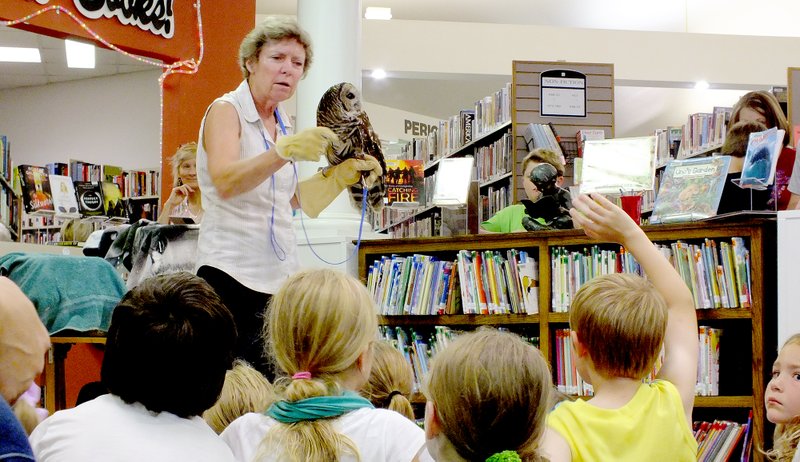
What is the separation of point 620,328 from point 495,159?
18.7 ft

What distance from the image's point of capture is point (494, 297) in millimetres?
4035

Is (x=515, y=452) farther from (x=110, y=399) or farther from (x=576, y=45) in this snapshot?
→ (x=576, y=45)

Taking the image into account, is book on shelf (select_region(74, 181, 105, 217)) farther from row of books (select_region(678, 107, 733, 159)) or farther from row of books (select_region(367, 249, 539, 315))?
row of books (select_region(678, 107, 733, 159))

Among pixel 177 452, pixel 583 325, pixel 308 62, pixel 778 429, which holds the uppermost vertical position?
pixel 308 62

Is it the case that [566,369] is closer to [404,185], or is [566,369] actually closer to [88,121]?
[404,185]

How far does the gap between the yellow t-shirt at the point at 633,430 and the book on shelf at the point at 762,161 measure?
174 centimetres

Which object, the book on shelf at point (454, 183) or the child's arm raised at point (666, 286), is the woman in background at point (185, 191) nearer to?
the book on shelf at point (454, 183)

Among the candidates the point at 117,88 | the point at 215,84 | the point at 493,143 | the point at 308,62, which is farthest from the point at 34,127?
the point at 308,62

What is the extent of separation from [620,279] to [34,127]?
10.3 meters

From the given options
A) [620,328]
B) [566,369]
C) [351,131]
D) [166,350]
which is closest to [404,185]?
[566,369]

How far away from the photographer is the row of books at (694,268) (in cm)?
340

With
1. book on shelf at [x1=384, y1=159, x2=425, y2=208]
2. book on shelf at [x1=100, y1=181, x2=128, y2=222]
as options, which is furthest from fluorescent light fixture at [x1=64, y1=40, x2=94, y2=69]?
book on shelf at [x1=384, y1=159, x2=425, y2=208]

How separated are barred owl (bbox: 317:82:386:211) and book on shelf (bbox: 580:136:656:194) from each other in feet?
3.43

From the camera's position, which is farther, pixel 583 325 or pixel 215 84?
pixel 215 84
